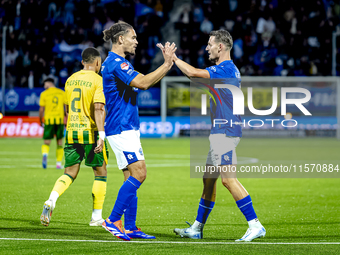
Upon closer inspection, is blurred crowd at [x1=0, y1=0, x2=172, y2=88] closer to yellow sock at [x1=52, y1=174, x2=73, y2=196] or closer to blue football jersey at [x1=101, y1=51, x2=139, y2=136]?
yellow sock at [x1=52, y1=174, x2=73, y2=196]

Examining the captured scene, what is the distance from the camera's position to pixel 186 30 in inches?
1238

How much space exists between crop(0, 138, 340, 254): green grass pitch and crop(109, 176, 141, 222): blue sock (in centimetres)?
28

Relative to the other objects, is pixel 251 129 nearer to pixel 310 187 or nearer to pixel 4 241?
pixel 310 187

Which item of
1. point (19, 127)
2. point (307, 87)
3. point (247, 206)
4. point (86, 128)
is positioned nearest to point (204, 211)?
point (247, 206)

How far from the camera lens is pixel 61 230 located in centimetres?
620

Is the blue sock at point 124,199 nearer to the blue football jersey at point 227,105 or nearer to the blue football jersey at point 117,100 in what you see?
the blue football jersey at point 117,100

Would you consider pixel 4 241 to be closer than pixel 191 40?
Yes

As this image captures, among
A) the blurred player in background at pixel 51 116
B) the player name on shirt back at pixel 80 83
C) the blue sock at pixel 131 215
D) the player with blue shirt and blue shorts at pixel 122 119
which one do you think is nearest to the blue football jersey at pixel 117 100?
the player with blue shirt and blue shorts at pixel 122 119

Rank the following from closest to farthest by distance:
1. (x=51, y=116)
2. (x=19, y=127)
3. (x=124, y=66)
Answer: (x=124, y=66) → (x=51, y=116) → (x=19, y=127)

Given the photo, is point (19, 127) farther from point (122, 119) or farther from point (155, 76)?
point (155, 76)

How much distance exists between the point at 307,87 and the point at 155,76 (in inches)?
987

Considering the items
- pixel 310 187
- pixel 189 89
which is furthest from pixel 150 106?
pixel 310 187

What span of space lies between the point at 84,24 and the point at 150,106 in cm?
655

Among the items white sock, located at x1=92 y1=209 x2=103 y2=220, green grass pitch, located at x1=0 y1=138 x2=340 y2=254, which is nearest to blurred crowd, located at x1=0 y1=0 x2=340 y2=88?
green grass pitch, located at x1=0 y1=138 x2=340 y2=254
